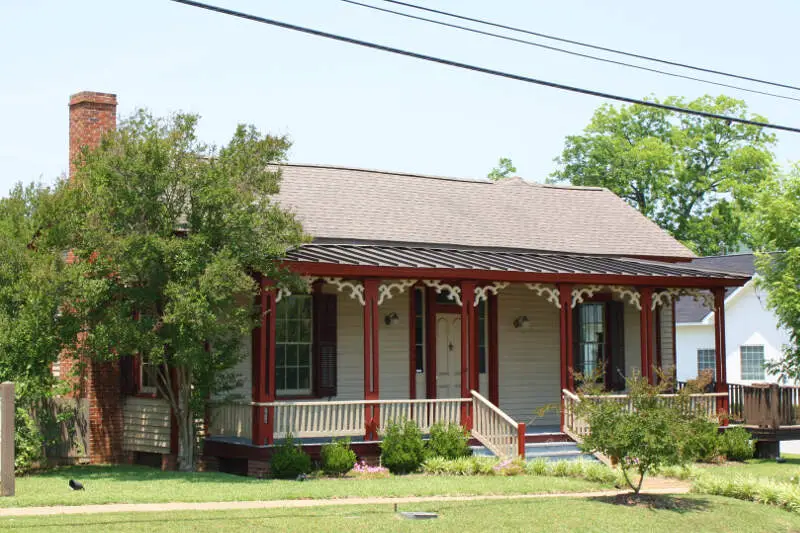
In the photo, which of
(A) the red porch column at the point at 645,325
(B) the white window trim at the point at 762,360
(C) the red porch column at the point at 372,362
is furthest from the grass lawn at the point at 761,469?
(B) the white window trim at the point at 762,360

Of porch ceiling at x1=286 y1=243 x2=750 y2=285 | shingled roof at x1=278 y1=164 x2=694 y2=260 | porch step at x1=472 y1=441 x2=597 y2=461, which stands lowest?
porch step at x1=472 y1=441 x2=597 y2=461

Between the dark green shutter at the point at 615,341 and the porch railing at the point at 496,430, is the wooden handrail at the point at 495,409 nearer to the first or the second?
the porch railing at the point at 496,430

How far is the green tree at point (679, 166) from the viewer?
55.5 meters

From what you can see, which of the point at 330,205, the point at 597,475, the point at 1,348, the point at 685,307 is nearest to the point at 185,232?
the point at 1,348

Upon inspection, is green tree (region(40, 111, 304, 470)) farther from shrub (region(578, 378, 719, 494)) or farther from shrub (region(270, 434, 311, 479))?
shrub (region(578, 378, 719, 494))

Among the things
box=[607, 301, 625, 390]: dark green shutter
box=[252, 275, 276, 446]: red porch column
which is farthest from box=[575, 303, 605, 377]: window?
box=[252, 275, 276, 446]: red porch column

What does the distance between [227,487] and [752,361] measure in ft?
83.6

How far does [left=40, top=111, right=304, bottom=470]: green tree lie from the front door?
559 centimetres

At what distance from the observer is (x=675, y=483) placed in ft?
59.9

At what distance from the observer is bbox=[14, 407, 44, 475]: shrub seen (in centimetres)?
1839

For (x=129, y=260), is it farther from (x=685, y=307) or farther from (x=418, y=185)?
(x=685, y=307)

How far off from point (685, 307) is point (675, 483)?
23.4 m

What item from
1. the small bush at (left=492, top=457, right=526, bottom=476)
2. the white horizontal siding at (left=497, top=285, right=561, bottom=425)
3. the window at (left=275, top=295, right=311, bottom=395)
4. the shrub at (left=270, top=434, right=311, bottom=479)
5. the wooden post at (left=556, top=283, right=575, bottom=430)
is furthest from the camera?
the white horizontal siding at (left=497, top=285, right=561, bottom=425)

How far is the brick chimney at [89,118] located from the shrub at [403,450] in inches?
324
